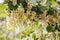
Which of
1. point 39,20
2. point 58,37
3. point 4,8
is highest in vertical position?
point 4,8

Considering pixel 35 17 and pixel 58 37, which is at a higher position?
pixel 35 17

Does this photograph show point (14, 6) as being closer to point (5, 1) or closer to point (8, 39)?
point (5, 1)

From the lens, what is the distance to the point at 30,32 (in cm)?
97

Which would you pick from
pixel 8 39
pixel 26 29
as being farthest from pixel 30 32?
pixel 8 39

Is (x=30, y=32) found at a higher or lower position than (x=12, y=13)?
lower

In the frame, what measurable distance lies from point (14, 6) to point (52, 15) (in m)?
0.21

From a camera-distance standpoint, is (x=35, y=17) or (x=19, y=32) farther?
(x=19, y=32)

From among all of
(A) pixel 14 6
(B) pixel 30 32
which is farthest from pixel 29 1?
(B) pixel 30 32

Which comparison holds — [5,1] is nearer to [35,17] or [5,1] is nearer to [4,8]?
[4,8]

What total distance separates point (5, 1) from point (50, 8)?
0.24m

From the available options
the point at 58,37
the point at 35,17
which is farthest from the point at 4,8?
the point at 58,37

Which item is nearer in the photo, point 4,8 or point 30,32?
point 4,8

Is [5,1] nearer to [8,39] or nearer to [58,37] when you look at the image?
[8,39]

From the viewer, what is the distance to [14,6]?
2.78ft
